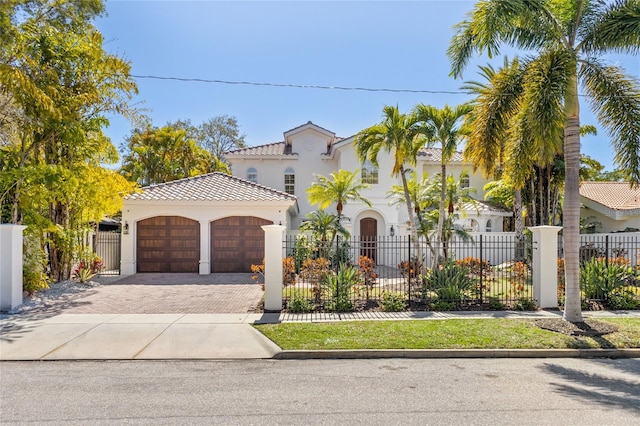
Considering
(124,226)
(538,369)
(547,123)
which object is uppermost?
(547,123)

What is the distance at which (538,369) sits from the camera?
6.82 m

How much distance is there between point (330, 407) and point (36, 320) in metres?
8.31

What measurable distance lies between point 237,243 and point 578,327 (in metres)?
13.9

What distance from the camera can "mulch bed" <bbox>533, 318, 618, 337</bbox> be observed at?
8617 mm

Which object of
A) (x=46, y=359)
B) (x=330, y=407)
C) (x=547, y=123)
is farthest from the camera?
(x=547, y=123)

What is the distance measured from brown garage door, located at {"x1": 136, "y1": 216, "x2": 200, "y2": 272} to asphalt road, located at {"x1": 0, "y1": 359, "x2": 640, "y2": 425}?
12.1 meters

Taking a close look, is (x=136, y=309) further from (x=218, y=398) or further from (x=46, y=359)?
(x=218, y=398)

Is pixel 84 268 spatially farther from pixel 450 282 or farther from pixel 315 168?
pixel 315 168

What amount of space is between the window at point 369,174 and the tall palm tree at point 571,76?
14.3 meters

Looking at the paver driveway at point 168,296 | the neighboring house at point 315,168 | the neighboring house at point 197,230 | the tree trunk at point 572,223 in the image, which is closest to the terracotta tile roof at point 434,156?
the neighboring house at point 315,168

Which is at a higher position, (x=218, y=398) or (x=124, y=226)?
(x=124, y=226)

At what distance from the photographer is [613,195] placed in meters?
24.3

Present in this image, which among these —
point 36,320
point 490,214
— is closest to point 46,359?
point 36,320

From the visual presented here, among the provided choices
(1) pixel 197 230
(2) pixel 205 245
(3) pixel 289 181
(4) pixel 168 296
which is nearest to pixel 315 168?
(3) pixel 289 181
